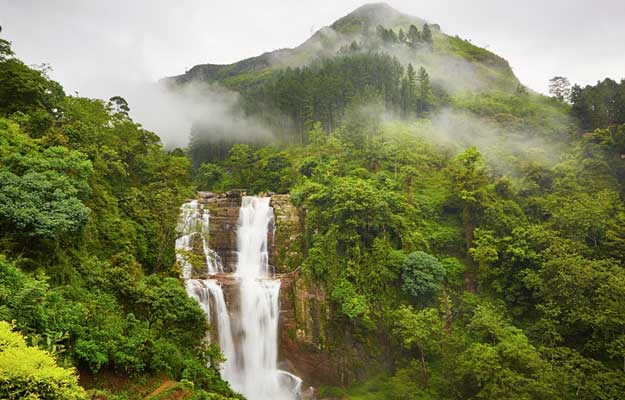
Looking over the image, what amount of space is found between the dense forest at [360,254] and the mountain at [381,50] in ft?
117

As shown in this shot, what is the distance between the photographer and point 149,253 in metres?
24.6

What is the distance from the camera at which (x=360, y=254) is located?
2936 centimetres

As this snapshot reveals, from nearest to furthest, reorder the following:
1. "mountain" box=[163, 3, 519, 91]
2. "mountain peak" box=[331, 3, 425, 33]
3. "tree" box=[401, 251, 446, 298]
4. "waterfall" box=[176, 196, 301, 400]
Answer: "waterfall" box=[176, 196, 301, 400] < "tree" box=[401, 251, 446, 298] < "mountain" box=[163, 3, 519, 91] < "mountain peak" box=[331, 3, 425, 33]

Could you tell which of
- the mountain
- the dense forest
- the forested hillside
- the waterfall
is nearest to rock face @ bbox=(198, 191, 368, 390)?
the dense forest

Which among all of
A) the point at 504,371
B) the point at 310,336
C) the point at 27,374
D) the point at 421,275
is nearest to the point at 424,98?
the point at 421,275

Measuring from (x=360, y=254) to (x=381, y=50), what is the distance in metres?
68.0

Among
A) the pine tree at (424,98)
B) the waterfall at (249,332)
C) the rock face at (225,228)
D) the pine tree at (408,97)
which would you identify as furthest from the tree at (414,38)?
the waterfall at (249,332)

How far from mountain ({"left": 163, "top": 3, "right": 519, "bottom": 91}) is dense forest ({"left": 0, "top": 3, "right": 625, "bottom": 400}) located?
35529 millimetres

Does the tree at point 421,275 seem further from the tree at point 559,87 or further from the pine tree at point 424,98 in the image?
the tree at point 559,87

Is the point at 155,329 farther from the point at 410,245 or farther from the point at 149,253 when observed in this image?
the point at 410,245

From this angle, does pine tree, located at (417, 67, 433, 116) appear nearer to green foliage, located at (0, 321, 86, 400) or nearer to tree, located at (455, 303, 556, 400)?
tree, located at (455, 303, 556, 400)

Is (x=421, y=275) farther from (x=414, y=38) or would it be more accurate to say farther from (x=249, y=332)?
(x=414, y=38)

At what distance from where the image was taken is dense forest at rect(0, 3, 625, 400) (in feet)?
45.6

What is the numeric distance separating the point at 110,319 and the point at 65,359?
139 inches
